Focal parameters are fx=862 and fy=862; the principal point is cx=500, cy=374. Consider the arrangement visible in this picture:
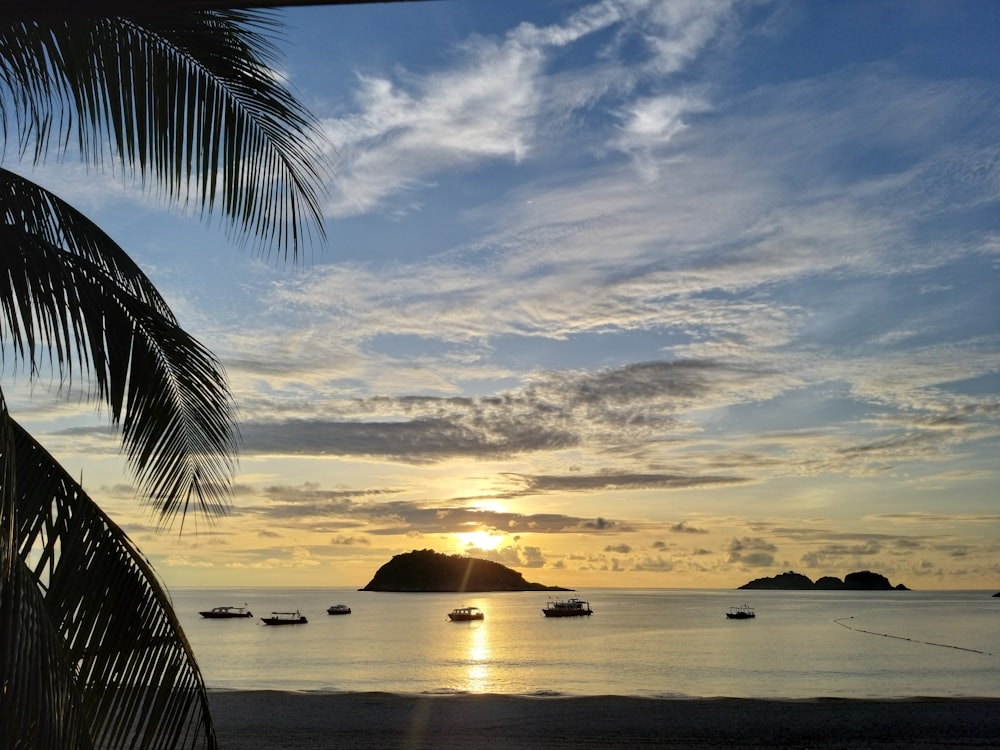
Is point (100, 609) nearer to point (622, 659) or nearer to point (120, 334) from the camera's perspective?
point (120, 334)

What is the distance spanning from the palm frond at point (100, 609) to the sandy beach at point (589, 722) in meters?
19.3

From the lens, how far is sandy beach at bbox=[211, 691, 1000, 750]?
23.5 meters

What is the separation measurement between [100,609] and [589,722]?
25.3 meters

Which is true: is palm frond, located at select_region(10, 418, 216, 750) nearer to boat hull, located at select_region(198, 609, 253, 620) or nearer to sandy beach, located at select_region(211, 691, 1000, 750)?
sandy beach, located at select_region(211, 691, 1000, 750)

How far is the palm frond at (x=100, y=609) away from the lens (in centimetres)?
430

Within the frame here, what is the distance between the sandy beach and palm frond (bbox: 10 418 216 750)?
19322 mm

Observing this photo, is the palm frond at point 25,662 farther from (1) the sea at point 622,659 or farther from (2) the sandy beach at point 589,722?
(1) the sea at point 622,659

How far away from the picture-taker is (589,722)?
27281 mm

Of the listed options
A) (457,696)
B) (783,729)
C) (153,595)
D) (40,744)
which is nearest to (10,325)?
(153,595)

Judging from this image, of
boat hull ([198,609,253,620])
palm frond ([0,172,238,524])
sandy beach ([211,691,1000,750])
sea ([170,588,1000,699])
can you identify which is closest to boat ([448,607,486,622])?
sea ([170,588,1000,699])

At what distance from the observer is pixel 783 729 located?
84.4 feet

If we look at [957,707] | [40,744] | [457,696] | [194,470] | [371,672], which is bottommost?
[371,672]

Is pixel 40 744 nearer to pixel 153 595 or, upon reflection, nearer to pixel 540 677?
pixel 153 595

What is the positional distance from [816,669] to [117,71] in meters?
58.3
